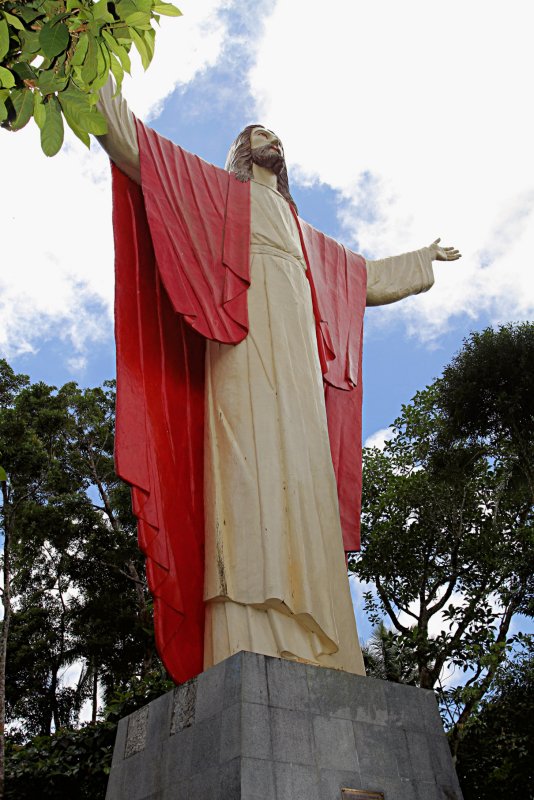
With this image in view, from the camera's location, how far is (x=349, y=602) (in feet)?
13.7

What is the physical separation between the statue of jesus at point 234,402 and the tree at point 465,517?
580 centimetres

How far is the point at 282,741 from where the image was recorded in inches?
126

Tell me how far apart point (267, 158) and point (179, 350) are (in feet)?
5.64

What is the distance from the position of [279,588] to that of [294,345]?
5.24 ft

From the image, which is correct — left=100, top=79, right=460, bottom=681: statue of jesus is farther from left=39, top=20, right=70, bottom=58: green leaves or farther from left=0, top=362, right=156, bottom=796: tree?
left=0, top=362, right=156, bottom=796: tree

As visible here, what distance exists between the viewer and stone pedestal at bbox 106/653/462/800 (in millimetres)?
3113

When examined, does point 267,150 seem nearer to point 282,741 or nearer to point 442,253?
point 442,253

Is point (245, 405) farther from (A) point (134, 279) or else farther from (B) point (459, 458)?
(B) point (459, 458)

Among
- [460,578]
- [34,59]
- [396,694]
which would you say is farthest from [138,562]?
[34,59]

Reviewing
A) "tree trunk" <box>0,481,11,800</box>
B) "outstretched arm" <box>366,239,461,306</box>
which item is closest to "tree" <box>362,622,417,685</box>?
"tree trunk" <box>0,481,11,800</box>

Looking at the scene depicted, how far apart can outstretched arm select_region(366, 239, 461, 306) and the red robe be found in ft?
1.88

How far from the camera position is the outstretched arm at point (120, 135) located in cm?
472

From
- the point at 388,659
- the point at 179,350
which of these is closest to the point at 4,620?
the point at 388,659

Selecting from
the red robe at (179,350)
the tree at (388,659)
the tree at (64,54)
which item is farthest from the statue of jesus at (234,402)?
the tree at (388,659)
